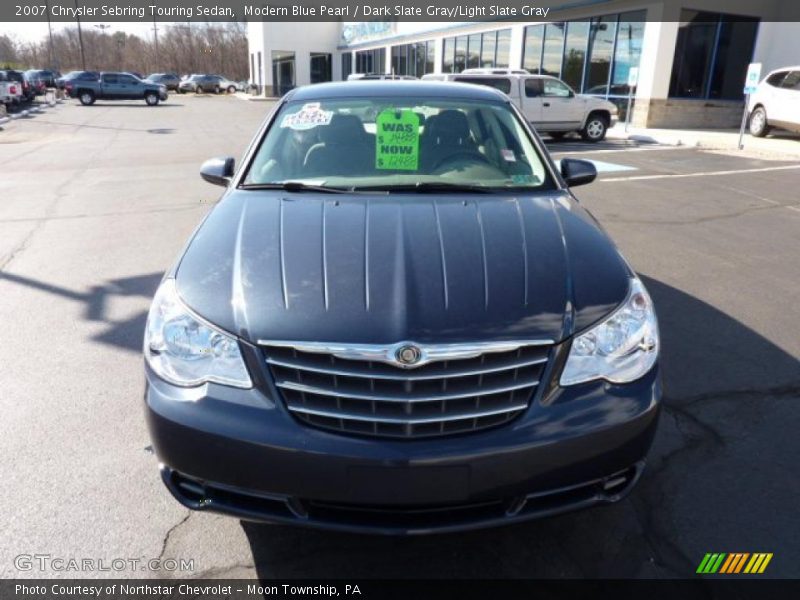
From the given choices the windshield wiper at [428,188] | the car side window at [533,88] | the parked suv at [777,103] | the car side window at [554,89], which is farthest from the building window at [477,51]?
the windshield wiper at [428,188]

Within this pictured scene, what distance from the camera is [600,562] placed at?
2385mm

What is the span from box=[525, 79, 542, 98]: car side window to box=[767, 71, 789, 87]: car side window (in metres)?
6.77

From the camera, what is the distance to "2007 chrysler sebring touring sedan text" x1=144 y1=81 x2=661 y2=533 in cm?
198

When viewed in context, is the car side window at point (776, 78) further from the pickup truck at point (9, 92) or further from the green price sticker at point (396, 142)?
the pickup truck at point (9, 92)

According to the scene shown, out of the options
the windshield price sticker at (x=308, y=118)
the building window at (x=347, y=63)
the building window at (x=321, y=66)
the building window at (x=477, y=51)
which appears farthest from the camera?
the building window at (x=321, y=66)

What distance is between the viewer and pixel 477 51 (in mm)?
28281

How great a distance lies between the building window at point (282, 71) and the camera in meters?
51.6

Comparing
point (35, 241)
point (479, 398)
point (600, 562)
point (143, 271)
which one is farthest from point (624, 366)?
point (35, 241)

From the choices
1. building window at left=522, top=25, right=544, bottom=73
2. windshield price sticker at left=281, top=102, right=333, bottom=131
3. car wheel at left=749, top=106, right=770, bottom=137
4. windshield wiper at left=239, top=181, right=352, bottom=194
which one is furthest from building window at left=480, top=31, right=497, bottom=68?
windshield wiper at left=239, top=181, right=352, bottom=194

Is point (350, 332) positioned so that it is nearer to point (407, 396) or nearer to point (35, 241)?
point (407, 396)

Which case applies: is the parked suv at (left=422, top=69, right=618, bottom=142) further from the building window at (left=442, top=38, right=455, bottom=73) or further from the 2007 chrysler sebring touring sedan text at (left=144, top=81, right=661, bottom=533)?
the building window at (left=442, top=38, right=455, bottom=73)

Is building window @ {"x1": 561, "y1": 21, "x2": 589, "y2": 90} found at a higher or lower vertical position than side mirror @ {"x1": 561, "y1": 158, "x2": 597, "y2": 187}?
higher

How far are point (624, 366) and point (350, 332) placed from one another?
98cm

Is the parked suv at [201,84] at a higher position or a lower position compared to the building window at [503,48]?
lower
